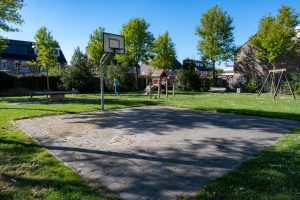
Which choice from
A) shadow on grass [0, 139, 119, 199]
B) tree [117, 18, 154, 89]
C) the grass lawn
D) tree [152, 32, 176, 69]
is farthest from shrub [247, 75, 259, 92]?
shadow on grass [0, 139, 119, 199]

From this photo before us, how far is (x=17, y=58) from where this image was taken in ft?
135

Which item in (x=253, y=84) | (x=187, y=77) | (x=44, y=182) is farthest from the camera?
(x=187, y=77)

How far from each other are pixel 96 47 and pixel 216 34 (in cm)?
1614

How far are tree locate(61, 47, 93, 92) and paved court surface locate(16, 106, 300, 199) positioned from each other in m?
16.5

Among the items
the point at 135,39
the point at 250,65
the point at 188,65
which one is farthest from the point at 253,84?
the point at 135,39

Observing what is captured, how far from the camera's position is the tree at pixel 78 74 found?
25203mm

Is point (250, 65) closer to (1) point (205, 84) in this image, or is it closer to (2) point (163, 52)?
(1) point (205, 84)

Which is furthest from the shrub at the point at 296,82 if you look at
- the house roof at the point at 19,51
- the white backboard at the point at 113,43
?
the house roof at the point at 19,51

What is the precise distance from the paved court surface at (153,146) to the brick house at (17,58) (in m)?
34.6

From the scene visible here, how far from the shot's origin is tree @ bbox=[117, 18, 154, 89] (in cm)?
3394

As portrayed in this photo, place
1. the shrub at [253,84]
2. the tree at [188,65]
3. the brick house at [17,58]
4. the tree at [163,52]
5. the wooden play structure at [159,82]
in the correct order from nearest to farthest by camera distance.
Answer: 1. the wooden play structure at [159,82]
2. the shrub at [253,84]
3. the tree at [188,65]
4. the tree at [163,52]
5. the brick house at [17,58]

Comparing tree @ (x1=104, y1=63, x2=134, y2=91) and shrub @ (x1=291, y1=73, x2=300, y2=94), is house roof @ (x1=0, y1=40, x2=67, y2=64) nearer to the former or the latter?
tree @ (x1=104, y1=63, x2=134, y2=91)

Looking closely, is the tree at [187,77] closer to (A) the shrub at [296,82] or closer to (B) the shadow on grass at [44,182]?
(A) the shrub at [296,82]

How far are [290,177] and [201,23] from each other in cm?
3217
